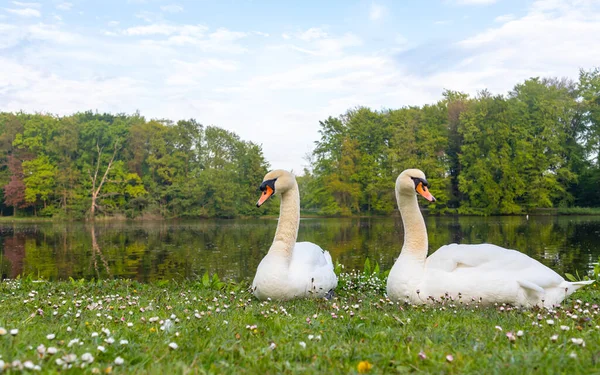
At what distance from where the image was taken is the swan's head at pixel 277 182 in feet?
22.8

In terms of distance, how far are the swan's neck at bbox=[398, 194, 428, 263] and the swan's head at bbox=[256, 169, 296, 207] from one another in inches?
66.0

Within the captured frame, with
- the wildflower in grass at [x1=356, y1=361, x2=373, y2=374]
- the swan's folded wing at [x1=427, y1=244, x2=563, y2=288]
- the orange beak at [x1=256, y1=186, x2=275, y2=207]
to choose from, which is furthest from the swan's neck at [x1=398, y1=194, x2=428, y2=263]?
A: the wildflower in grass at [x1=356, y1=361, x2=373, y2=374]

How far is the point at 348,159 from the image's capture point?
61.7 meters

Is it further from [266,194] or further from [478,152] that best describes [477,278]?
[478,152]

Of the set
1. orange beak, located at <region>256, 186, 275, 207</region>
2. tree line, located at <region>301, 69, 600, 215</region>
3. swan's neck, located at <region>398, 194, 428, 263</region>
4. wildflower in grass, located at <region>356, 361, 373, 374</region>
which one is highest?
tree line, located at <region>301, 69, 600, 215</region>

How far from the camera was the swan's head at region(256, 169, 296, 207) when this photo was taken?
695 cm

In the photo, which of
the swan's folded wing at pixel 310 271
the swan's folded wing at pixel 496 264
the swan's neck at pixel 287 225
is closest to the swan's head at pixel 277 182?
the swan's neck at pixel 287 225

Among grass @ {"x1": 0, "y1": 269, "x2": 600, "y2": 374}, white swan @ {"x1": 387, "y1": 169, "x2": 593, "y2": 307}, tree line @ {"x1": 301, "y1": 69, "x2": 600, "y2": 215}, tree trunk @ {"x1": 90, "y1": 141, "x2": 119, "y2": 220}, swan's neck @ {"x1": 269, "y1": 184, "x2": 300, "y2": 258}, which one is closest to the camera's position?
grass @ {"x1": 0, "y1": 269, "x2": 600, "y2": 374}

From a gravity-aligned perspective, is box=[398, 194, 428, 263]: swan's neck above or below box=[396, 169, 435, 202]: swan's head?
below

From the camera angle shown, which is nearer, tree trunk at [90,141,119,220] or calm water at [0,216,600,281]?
calm water at [0,216,600,281]

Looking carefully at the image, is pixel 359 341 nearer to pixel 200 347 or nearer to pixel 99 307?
pixel 200 347

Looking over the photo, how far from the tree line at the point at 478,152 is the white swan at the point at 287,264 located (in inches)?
1999

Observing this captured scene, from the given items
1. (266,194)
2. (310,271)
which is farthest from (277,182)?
(310,271)

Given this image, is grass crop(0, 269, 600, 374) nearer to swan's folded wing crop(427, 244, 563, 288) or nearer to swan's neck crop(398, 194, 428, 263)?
swan's folded wing crop(427, 244, 563, 288)
